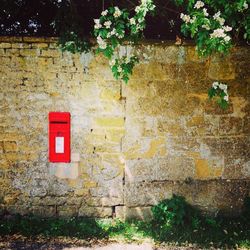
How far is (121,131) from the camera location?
566 cm

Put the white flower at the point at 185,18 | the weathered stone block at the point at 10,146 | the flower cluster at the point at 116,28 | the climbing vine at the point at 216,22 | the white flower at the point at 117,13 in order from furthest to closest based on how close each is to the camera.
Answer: the weathered stone block at the point at 10,146 < the white flower at the point at 117,13 < the flower cluster at the point at 116,28 < the white flower at the point at 185,18 < the climbing vine at the point at 216,22

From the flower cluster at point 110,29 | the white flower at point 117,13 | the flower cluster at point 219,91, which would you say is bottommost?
the flower cluster at point 219,91

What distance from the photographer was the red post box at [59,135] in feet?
18.1

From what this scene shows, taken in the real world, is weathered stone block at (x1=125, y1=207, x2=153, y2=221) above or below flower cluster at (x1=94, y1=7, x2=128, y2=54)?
below

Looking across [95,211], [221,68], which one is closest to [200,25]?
[221,68]

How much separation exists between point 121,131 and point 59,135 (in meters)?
0.93

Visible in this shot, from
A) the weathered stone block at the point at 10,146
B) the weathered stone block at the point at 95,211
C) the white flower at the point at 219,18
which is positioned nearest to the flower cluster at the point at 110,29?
the white flower at the point at 219,18

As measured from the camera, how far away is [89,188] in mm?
5734

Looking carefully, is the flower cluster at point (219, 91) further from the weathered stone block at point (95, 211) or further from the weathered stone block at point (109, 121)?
the weathered stone block at point (95, 211)

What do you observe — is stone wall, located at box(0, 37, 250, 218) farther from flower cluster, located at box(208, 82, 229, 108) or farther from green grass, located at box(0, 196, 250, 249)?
flower cluster, located at box(208, 82, 229, 108)

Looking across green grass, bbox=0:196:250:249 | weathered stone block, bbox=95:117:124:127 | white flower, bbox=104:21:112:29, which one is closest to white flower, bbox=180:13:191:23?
white flower, bbox=104:21:112:29

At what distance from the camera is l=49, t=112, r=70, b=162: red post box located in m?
5.53

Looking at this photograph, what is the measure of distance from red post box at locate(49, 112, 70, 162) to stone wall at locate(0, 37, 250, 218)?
0.36ft

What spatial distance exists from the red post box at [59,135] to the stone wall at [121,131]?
110mm
